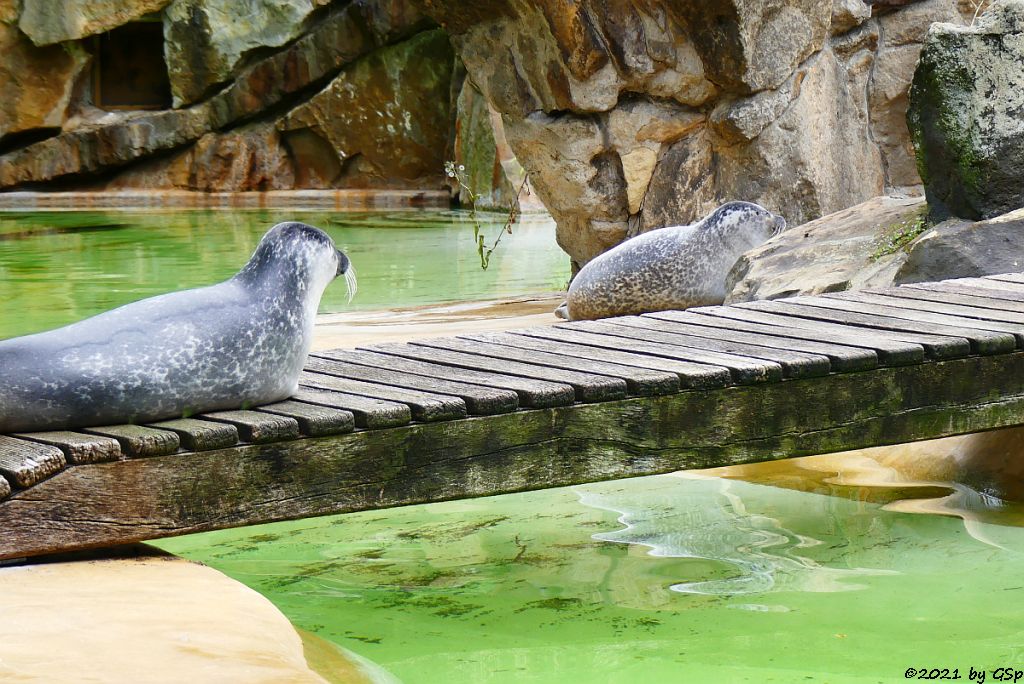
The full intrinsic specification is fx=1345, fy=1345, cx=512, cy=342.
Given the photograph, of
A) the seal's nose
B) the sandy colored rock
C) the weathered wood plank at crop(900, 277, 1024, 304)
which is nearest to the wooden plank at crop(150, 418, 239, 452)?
the sandy colored rock

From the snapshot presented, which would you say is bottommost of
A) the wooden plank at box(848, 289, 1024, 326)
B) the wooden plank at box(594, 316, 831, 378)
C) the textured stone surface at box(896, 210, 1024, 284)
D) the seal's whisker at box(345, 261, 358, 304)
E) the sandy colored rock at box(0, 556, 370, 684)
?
the sandy colored rock at box(0, 556, 370, 684)

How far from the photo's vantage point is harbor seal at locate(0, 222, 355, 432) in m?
2.55

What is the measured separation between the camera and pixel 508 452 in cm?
296

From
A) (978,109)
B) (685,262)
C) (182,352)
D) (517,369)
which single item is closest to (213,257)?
(685,262)

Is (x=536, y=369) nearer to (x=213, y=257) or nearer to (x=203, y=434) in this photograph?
(x=203, y=434)

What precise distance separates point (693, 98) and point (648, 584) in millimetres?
5480

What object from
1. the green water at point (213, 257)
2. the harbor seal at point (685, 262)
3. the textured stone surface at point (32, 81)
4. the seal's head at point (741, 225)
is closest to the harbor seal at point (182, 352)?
the harbor seal at point (685, 262)

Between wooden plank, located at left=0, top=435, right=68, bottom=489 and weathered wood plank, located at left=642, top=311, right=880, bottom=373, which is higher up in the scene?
weathered wood plank, located at left=642, top=311, right=880, bottom=373

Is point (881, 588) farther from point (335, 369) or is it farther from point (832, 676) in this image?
point (335, 369)

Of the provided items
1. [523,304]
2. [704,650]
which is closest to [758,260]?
[523,304]

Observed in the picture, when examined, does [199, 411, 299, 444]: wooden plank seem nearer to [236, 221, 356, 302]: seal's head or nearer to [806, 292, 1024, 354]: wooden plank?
[236, 221, 356, 302]: seal's head

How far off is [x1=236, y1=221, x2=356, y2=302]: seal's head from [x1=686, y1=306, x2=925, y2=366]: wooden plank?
132 centimetres

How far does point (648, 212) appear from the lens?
28.1 ft

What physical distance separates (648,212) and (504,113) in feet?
3.96
